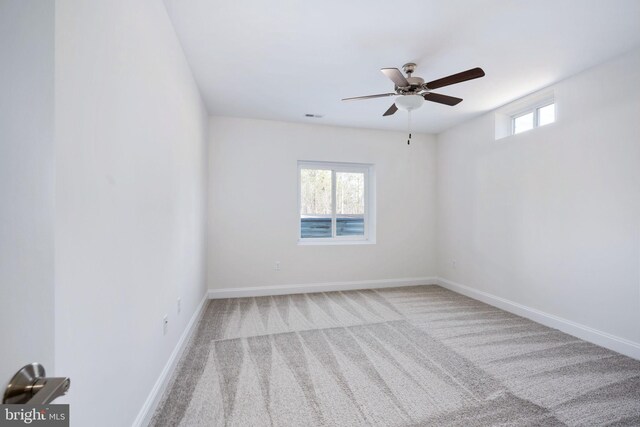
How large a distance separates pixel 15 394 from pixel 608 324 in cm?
378

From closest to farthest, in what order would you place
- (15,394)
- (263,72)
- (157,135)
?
(15,394), (157,135), (263,72)

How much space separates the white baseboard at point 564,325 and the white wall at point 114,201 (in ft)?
12.1

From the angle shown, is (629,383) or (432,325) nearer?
(629,383)

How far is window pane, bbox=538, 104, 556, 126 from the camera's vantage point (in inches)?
124

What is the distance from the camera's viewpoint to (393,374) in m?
2.13

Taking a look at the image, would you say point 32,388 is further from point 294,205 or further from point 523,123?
point 523,123

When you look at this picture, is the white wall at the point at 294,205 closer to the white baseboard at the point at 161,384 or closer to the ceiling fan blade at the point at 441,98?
the white baseboard at the point at 161,384

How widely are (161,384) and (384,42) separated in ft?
9.71

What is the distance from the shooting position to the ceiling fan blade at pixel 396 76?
83.0 inches

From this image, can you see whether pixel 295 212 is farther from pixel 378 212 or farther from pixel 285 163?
pixel 378 212

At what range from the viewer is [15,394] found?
0.42 meters

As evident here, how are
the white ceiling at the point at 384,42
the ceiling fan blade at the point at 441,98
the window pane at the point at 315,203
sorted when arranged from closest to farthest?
the white ceiling at the point at 384,42
the ceiling fan blade at the point at 441,98
the window pane at the point at 315,203

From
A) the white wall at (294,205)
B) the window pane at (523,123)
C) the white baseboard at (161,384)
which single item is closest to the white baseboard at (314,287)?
the white wall at (294,205)

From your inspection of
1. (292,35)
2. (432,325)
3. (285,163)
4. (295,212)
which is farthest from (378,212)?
(292,35)
